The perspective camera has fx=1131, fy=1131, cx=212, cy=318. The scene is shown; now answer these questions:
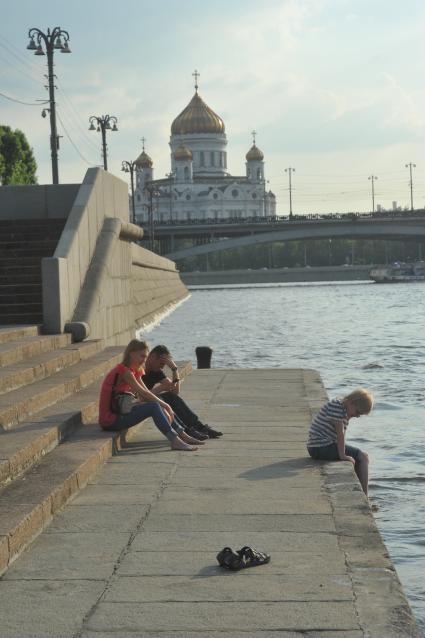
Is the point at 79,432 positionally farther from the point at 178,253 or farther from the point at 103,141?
the point at 178,253

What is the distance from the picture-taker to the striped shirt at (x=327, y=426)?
25.6ft

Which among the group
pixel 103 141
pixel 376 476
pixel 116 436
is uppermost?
pixel 103 141

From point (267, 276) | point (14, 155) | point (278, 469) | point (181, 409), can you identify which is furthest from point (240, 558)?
point (267, 276)

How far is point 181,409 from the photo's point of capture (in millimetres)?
9117

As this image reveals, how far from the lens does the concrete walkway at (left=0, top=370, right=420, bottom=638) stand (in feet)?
14.4

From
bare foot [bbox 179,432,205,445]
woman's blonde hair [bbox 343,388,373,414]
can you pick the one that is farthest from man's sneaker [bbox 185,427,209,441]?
woman's blonde hair [bbox 343,388,373,414]

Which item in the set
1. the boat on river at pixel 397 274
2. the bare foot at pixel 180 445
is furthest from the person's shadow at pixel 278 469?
the boat on river at pixel 397 274

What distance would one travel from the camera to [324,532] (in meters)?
5.77

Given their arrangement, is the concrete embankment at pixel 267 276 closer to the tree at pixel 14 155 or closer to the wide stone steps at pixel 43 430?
the tree at pixel 14 155

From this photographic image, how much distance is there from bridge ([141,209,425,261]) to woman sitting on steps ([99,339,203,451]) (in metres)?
93.9

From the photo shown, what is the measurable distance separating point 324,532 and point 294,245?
464 ft

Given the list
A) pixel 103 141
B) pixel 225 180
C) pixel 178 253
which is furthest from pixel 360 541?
pixel 225 180

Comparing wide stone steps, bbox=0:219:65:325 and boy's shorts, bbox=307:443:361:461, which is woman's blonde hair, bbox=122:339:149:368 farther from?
wide stone steps, bbox=0:219:65:325

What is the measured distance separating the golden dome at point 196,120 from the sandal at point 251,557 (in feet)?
570
